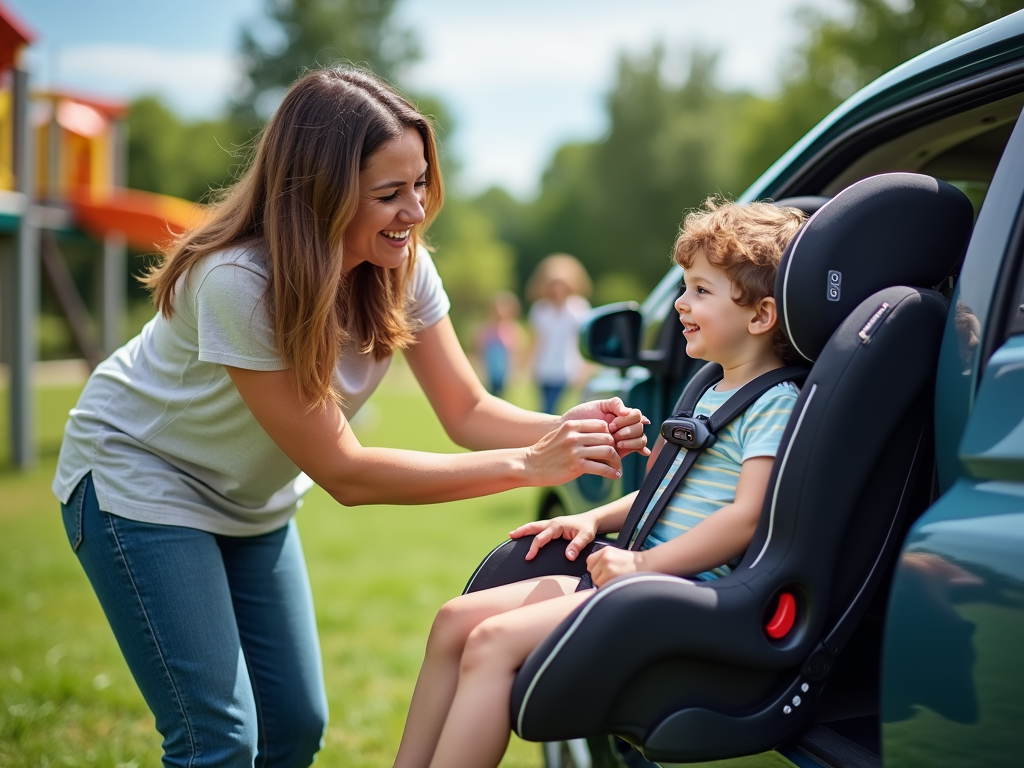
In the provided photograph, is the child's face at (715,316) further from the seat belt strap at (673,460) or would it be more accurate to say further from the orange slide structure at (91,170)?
the orange slide structure at (91,170)

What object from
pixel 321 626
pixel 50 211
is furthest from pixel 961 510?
pixel 50 211

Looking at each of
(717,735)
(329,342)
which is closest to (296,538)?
(329,342)

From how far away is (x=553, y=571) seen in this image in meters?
2.11

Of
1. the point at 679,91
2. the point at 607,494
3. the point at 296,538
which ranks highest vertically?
the point at 679,91

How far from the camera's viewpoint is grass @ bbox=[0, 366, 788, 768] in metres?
3.65

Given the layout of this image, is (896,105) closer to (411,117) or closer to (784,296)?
(784,296)

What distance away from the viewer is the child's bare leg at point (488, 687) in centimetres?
170

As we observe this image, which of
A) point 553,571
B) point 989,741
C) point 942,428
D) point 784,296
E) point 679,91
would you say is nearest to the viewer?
point 989,741

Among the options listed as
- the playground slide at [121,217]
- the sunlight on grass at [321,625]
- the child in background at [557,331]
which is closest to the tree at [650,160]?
the playground slide at [121,217]

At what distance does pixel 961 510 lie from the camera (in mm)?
1435

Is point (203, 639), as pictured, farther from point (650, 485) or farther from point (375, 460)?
point (650, 485)

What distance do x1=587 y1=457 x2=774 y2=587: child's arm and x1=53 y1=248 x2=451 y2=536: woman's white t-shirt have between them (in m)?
1.05

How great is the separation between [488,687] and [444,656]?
0.20m

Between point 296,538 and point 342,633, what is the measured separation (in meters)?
→ 2.41
